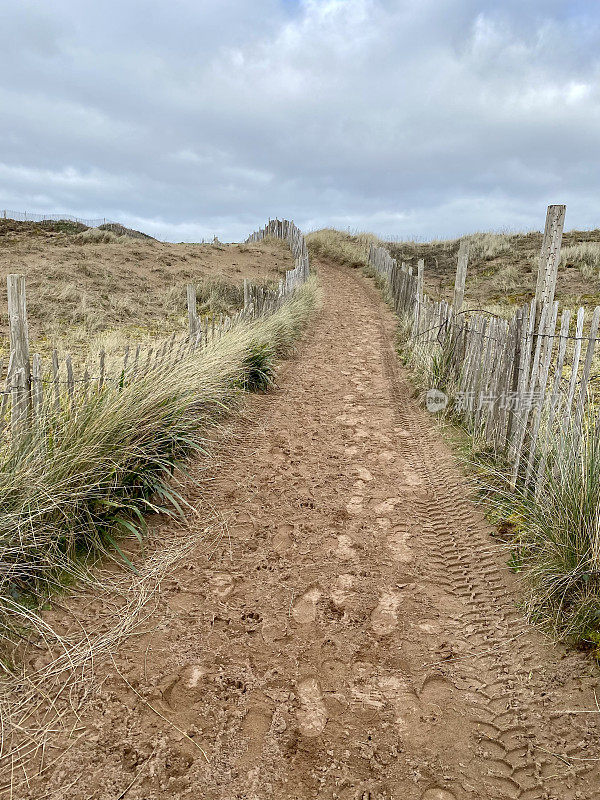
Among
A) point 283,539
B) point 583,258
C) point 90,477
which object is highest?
point 583,258

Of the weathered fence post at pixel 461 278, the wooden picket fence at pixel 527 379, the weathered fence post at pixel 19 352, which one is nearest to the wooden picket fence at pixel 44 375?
the weathered fence post at pixel 19 352

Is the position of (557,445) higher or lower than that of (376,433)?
higher

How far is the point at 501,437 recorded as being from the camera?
4.31 meters

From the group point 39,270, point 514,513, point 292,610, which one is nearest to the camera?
point 292,610

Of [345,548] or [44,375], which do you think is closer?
[345,548]

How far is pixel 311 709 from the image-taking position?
2234mm

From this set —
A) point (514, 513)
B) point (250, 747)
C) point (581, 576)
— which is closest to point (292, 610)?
point (250, 747)

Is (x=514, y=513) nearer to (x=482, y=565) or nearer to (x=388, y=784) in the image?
(x=482, y=565)

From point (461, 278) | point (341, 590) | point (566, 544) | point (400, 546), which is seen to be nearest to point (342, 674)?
point (341, 590)

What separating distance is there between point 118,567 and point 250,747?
1472 mm

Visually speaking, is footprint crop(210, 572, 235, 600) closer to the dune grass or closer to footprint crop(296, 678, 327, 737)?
footprint crop(296, 678, 327, 737)

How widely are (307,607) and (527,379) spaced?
2.31 m

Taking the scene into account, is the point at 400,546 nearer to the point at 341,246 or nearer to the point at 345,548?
the point at 345,548

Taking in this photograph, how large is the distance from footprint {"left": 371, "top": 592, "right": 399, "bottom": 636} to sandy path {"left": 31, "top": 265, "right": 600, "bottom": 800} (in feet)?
0.03
